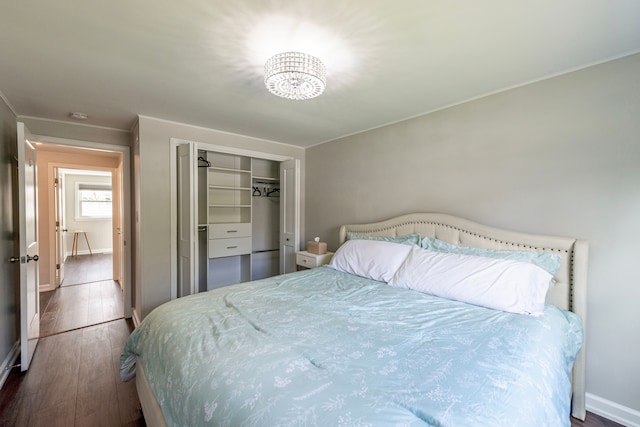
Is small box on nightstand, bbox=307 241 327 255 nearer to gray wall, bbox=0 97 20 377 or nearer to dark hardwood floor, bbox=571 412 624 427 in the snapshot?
dark hardwood floor, bbox=571 412 624 427

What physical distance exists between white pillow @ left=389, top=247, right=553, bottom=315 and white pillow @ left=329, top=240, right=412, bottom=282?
16cm

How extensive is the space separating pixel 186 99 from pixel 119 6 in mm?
1098

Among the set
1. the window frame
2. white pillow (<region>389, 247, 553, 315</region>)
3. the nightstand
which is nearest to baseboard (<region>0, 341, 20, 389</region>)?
the nightstand

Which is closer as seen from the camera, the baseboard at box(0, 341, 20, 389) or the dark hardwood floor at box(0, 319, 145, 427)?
the dark hardwood floor at box(0, 319, 145, 427)

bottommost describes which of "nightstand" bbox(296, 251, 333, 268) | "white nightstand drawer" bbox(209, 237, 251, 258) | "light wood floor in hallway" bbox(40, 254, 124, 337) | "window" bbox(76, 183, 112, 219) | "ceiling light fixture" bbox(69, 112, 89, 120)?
"light wood floor in hallway" bbox(40, 254, 124, 337)

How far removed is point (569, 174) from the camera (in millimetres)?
1891

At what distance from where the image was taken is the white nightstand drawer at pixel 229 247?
3512 millimetres

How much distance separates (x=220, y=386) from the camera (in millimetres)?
978

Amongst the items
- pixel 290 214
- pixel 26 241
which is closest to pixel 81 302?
pixel 26 241

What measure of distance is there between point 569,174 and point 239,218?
374cm

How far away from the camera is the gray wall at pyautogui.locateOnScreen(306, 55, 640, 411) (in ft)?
5.55

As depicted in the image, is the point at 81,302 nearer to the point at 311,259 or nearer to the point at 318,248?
the point at 311,259

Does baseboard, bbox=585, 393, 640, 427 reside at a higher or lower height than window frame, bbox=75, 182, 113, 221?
lower

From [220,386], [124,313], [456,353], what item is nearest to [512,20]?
[456,353]
